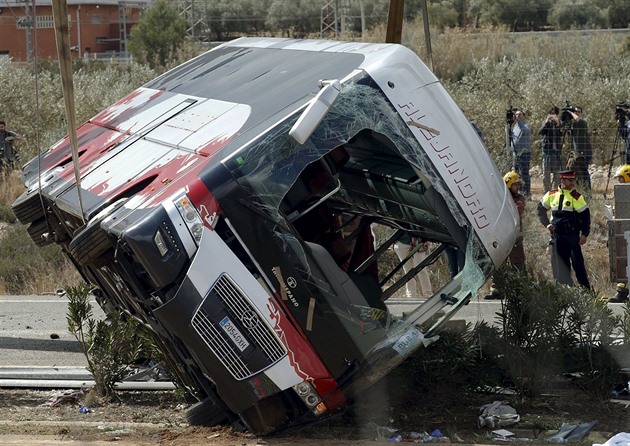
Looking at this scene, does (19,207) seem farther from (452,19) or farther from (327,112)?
(452,19)

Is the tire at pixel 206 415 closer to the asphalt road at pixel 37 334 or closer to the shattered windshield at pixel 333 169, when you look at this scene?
the shattered windshield at pixel 333 169

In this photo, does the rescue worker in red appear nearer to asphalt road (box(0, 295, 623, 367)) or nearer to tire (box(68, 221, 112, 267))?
asphalt road (box(0, 295, 623, 367))

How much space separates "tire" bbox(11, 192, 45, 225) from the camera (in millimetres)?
9164

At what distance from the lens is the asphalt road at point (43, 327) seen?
1023 cm

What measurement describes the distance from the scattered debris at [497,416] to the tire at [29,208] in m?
4.11

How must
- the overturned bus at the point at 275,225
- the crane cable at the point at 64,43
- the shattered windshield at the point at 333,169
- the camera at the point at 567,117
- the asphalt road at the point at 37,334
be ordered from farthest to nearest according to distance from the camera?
the camera at the point at 567,117
the asphalt road at the point at 37,334
the shattered windshield at the point at 333,169
the overturned bus at the point at 275,225
the crane cable at the point at 64,43

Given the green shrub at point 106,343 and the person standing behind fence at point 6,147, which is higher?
the green shrub at point 106,343

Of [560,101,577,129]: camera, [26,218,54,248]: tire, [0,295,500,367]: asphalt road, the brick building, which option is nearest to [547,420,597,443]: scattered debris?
[0,295,500,367]: asphalt road

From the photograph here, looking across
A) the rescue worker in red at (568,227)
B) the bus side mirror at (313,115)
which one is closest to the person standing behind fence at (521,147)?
the rescue worker in red at (568,227)

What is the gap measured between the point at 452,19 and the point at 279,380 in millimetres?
41214

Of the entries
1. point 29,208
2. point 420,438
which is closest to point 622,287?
point 420,438

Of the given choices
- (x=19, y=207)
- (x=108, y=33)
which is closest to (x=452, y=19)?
(x=108, y=33)

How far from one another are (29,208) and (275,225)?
11.0 ft

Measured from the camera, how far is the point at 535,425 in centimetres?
754
